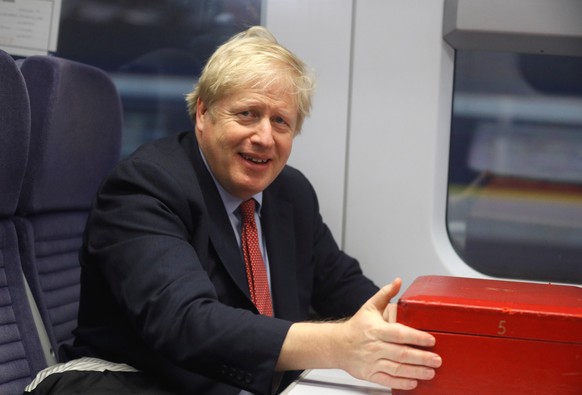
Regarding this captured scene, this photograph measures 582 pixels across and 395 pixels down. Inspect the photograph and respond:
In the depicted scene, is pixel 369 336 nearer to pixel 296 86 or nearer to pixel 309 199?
pixel 296 86

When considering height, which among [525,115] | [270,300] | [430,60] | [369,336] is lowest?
[270,300]

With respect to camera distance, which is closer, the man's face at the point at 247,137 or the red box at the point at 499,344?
the red box at the point at 499,344

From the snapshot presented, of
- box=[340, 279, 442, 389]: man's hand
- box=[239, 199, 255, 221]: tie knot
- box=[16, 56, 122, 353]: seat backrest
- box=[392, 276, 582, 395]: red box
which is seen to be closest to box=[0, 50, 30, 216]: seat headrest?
box=[16, 56, 122, 353]: seat backrest

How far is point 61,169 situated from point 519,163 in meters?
1.33

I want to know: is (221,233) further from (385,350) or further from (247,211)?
(385,350)

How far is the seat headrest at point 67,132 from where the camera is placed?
7.15 feet

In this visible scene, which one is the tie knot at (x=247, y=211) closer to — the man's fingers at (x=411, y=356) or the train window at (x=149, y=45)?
the train window at (x=149, y=45)

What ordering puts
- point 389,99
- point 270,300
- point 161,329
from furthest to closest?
point 389,99 → point 270,300 → point 161,329

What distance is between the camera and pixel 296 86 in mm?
1968

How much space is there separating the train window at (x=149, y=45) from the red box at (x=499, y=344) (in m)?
1.43

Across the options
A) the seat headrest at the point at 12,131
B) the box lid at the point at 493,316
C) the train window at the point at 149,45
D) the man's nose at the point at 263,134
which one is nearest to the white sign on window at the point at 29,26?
the train window at the point at 149,45

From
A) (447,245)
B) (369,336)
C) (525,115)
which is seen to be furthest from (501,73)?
(369,336)

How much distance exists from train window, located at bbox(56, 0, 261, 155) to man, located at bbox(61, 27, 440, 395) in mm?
488

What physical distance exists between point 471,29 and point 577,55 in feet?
1.05
